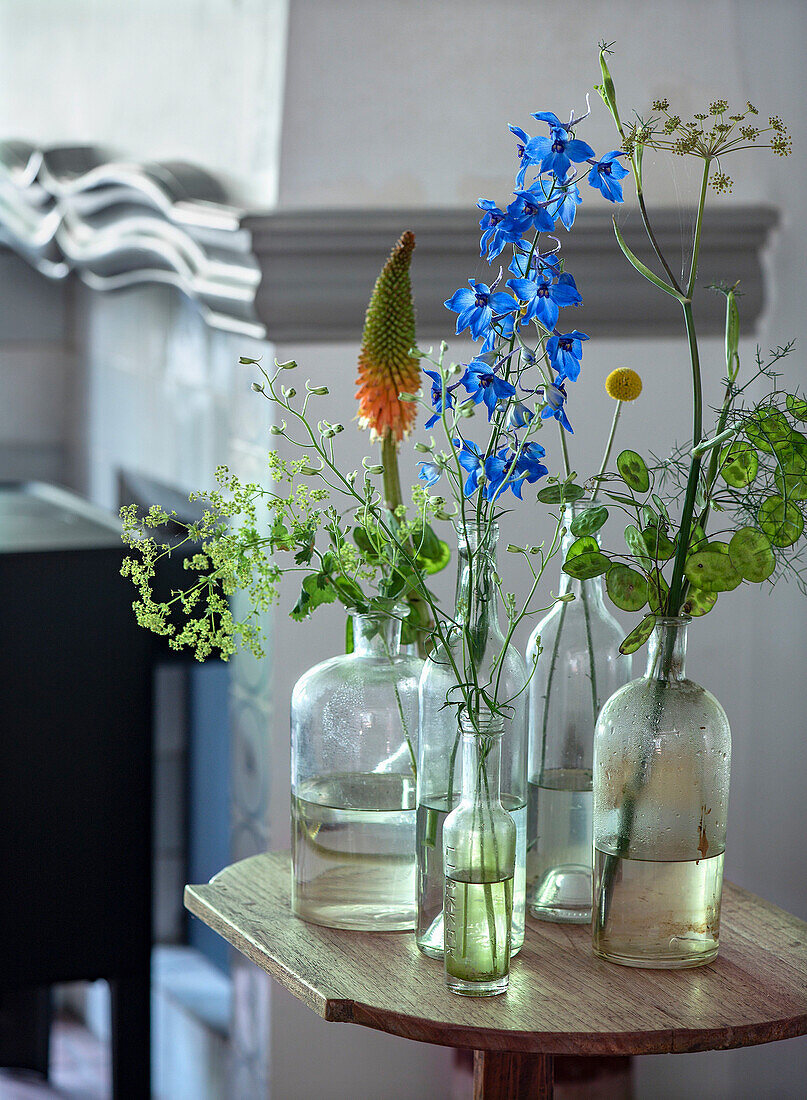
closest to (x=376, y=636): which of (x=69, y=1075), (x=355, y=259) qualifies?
(x=355, y=259)

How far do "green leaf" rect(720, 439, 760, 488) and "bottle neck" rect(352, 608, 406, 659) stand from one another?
0.26m

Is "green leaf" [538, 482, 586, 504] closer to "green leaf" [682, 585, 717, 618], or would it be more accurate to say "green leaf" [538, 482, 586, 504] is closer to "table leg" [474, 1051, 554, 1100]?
"green leaf" [682, 585, 717, 618]

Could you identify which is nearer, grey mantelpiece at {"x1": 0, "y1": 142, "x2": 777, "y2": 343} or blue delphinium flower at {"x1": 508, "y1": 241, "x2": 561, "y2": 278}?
blue delphinium flower at {"x1": 508, "y1": 241, "x2": 561, "y2": 278}

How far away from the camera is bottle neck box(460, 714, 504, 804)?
94cm

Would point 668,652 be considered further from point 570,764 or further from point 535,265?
point 535,265

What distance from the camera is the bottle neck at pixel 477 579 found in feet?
3.15

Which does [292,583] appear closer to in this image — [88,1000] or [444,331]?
[444,331]

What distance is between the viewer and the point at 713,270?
179 centimetres

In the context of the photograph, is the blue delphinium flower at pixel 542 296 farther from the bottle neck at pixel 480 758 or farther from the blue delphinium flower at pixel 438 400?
the bottle neck at pixel 480 758

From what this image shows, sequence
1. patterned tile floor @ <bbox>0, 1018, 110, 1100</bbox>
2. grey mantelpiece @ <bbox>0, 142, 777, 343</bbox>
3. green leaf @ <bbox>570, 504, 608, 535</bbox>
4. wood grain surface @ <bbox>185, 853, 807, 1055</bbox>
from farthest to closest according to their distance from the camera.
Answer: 1. patterned tile floor @ <bbox>0, 1018, 110, 1100</bbox>
2. grey mantelpiece @ <bbox>0, 142, 777, 343</bbox>
3. green leaf @ <bbox>570, 504, 608, 535</bbox>
4. wood grain surface @ <bbox>185, 853, 807, 1055</bbox>

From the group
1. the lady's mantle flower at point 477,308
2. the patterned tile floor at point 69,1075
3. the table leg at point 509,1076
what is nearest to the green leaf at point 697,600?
the lady's mantle flower at point 477,308

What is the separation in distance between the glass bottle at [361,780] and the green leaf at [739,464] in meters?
0.26

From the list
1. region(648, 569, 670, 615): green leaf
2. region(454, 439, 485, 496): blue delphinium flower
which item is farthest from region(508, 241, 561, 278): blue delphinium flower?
region(648, 569, 670, 615): green leaf

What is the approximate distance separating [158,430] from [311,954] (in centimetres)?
141
